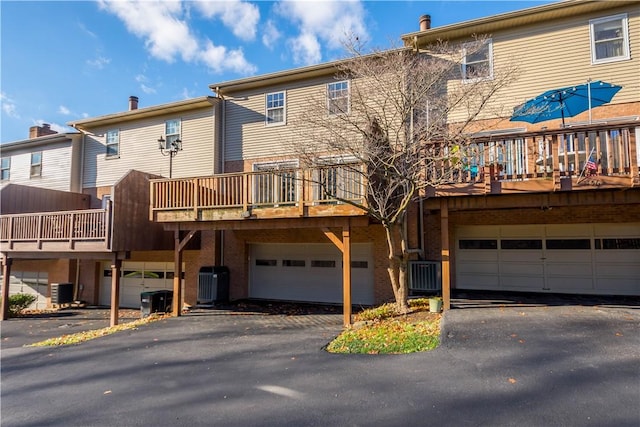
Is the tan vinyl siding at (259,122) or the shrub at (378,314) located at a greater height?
the tan vinyl siding at (259,122)

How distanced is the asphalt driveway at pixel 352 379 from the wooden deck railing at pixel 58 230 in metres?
3.73

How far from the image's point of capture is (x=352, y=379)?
16.7 ft

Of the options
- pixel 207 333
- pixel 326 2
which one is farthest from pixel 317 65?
pixel 207 333

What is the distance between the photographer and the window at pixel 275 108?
1290cm

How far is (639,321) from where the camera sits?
22.6 feet

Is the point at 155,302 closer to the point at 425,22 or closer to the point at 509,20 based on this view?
the point at 425,22

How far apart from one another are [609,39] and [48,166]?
21.5 meters

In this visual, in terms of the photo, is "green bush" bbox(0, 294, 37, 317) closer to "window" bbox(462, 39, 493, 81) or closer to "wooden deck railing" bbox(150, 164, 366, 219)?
"wooden deck railing" bbox(150, 164, 366, 219)

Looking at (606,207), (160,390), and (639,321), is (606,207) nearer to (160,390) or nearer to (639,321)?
(639,321)

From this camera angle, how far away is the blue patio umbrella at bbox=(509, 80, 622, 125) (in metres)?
9.12

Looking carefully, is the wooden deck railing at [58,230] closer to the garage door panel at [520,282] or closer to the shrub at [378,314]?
the shrub at [378,314]

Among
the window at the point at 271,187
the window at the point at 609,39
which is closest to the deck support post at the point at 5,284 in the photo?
the window at the point at 271,187

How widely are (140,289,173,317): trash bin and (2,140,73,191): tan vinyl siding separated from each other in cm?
770

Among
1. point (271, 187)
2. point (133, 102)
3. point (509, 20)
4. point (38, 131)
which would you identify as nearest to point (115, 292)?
point (271, 187)
